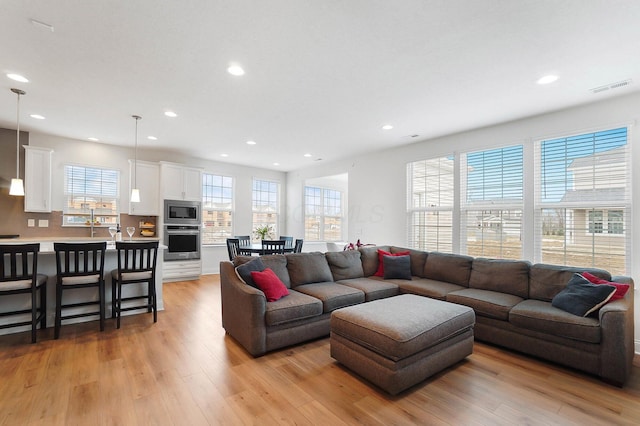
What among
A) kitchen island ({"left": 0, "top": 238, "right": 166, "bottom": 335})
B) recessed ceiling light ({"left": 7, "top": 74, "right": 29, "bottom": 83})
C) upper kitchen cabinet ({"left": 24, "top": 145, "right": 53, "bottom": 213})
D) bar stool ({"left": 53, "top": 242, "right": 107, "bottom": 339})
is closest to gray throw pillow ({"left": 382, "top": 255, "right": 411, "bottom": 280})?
kitchen island ({"left": 0, "top": 238, "right": 166, "bottom": 335})

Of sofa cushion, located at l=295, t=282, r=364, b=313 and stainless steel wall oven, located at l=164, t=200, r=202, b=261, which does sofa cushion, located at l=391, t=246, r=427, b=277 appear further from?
stainless steel wall oven, located at l=164, t=200, r=202, b=261

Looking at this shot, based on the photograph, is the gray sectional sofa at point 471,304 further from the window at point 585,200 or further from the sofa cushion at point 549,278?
the window at point 585,200

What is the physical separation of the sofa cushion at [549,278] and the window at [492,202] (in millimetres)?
743

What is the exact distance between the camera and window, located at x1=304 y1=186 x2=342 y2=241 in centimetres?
803

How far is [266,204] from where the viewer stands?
320 inches

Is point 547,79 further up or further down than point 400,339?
further up

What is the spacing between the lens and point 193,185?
6.61m

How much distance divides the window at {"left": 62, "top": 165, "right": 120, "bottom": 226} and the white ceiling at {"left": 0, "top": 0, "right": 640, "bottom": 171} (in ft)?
4.39

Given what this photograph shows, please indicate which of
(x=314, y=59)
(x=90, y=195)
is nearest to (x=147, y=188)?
(x=90, y=195)

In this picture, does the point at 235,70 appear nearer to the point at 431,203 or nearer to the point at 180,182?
the point at 431,203

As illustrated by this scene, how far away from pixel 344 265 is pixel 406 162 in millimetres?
2365

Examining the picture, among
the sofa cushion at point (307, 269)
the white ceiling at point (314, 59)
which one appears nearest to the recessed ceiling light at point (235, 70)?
the white ceiling at point (314, 59)

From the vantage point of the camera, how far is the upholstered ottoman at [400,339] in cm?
224

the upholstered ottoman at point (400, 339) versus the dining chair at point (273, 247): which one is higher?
the dining chair at point (273, 247)
